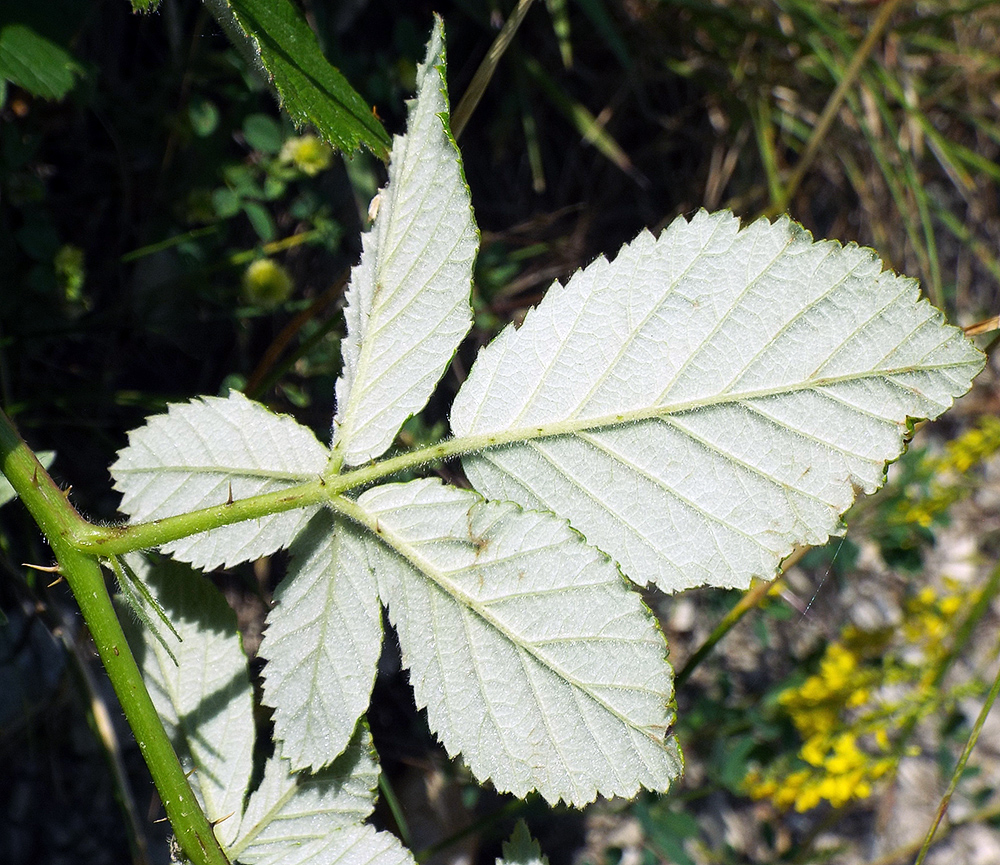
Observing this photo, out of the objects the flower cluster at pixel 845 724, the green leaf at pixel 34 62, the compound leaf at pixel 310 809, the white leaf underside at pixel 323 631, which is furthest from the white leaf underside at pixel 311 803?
the flower cluster at pixel 845 724

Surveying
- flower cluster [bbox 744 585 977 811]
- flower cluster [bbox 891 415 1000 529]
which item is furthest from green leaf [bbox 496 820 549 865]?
flower cluster [bbox 891 415 1000 529]

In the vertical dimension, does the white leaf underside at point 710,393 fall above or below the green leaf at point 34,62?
below

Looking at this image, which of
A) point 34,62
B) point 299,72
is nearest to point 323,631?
point 299,72

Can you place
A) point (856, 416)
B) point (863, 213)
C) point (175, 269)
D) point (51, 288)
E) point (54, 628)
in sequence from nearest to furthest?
point (856, 416) < point (54, 628) < point (51, 288) < point (175, 269) < point (863, 213)

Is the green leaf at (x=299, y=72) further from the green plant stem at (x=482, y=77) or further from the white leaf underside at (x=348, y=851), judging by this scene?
the white leaf underside at (x=348, y=851)

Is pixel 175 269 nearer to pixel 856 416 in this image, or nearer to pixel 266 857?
pixel 266 857

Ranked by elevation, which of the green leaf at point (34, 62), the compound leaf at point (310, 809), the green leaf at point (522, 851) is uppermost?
the green leaf at point (34, 62)

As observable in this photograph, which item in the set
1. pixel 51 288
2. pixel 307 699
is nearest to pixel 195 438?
pixel 307 699
